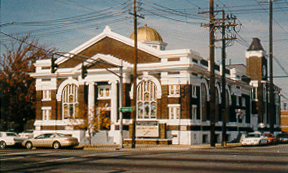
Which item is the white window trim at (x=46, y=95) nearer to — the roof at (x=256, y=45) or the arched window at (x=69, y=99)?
the arched window at (x=69, y=99)

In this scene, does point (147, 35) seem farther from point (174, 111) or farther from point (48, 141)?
point (48, 141)

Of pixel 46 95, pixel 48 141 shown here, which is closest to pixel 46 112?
pixel 46 95

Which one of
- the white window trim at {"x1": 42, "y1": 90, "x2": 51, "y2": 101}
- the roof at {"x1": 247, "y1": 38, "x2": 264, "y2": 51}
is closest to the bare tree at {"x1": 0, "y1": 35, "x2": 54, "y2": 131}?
the white window trim at {"x1": 42, "y1": 90, "x2": 51, "y2": 101}

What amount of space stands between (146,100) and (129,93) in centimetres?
203

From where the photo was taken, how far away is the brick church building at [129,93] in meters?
44.4

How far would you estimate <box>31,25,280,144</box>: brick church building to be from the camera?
44438 millimetres

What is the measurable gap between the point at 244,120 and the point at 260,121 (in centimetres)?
849

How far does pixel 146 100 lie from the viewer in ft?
152

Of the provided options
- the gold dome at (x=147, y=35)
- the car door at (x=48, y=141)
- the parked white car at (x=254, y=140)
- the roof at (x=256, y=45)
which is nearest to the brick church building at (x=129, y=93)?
the parked white car at (x=254, y=140)

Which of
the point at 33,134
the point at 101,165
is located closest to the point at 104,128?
the point at 33,134

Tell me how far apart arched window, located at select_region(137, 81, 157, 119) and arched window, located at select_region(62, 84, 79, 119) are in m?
7.73

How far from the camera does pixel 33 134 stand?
2010 inches

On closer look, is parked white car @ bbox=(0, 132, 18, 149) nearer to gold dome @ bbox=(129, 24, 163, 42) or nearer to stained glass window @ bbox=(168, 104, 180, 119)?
stained glass window @ bbox=(168, 104, 180, 119)

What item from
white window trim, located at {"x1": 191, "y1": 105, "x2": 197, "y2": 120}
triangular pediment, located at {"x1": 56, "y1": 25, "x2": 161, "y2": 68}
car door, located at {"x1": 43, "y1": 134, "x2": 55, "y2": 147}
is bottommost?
car door, located at {"x1": 43, "y1": 134, "x2": 55, "y2": 147}
